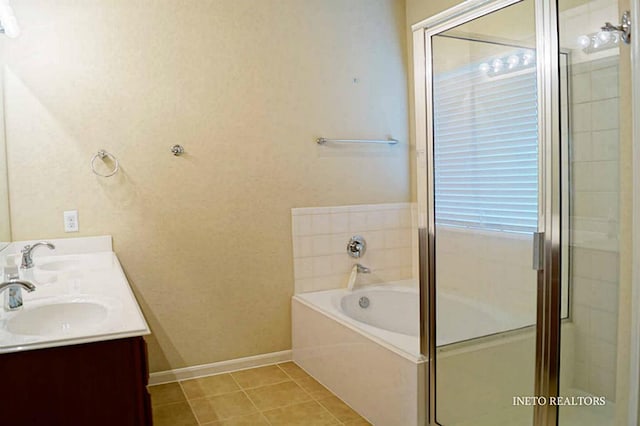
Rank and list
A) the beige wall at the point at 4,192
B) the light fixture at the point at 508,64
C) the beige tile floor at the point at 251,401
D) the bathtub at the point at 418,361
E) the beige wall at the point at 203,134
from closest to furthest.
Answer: the light fixture at the point at 508,64 < the bathtub at the point at 418,361 < the beige wall at the point at 4,192 < the beige tile floor at the point at 251,401 < the beige wall at the point at 203,134

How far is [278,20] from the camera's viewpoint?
341 cm

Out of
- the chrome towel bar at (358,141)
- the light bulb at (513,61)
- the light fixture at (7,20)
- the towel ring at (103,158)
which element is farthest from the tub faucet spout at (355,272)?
the light fixture at (7,20)

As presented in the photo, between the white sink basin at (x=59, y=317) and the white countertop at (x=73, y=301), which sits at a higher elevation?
the white countertop at (x=73, y=301)

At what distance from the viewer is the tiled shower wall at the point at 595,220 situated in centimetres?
160

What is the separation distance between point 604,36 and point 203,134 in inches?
89.8

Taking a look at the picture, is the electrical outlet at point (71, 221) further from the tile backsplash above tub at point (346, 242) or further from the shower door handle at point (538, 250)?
the shower door handle at point (538, 250)

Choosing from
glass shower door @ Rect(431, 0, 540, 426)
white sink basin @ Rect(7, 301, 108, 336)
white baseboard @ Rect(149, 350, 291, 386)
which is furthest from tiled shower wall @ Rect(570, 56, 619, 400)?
white baseboard @ Rect(149, 350, 291, 386)

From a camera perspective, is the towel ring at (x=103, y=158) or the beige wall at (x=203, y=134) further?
the towel ring at (x=103, y=158)

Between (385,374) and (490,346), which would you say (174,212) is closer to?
(385,374)

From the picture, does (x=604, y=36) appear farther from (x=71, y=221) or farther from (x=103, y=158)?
(x=71, y=221)

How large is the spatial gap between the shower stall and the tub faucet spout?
3.99 feet

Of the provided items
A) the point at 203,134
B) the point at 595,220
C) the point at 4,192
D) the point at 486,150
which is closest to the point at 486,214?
the point at 486,150

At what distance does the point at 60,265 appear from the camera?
2.66m

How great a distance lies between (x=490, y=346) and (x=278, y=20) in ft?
7.94
